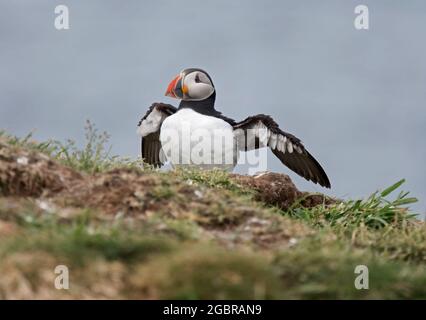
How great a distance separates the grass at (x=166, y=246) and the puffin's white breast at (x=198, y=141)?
3.79 metres

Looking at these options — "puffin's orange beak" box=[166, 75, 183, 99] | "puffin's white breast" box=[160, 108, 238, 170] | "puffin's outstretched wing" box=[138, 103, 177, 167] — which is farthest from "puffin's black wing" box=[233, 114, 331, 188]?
"puffin's outstretched wing" box=[138, 103, 177, 167]

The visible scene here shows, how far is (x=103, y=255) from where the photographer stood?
632cm

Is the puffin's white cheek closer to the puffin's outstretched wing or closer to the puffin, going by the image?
the puffin

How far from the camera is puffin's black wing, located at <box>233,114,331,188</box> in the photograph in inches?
564

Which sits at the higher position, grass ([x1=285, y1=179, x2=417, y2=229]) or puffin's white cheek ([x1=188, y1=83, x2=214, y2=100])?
puffin's white cheek ([x1=188, y1=83, x2=214, y2=100])

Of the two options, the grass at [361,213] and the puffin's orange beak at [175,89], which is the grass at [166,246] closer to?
the grass at [361,213]

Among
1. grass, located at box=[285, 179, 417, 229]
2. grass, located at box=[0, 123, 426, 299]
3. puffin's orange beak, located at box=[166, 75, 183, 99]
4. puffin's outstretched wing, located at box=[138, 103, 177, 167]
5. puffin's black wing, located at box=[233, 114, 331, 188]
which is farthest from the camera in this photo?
puffin's outstretched wing, located at box=[138, 103, 177, 167]

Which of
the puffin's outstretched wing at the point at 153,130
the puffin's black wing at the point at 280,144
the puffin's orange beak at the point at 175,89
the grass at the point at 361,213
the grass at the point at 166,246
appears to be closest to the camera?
the grass at the point at 166,246

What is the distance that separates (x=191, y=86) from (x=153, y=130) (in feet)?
4.62

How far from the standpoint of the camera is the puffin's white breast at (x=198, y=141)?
1361 cm

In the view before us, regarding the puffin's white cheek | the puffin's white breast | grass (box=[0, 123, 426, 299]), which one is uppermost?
the puffin's white cheek

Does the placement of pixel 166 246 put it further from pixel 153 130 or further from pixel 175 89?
pixel 153 130

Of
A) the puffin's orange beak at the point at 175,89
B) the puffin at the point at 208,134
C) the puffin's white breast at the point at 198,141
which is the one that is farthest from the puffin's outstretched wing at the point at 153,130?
the puffin's white breast at the point at 198,141
